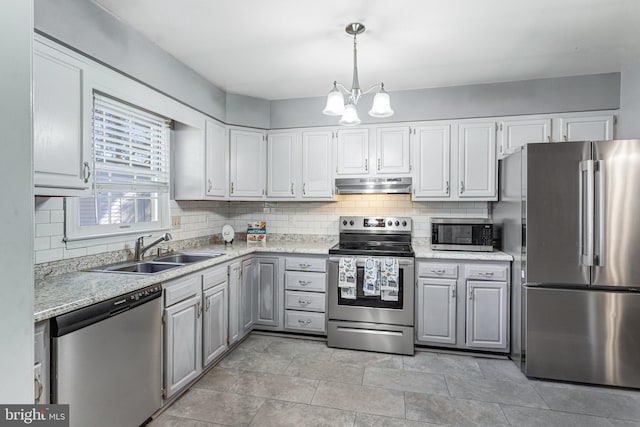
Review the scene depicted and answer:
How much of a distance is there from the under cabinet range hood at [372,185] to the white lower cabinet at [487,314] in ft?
3.73

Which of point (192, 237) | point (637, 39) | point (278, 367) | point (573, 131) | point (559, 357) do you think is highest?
point (637, 39)

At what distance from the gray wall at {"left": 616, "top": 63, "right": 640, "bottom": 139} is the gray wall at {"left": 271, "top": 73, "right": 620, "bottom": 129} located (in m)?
0.06

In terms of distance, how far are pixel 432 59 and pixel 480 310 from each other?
2235 millimetres

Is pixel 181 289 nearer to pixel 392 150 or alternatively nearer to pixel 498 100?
pixel 392 150

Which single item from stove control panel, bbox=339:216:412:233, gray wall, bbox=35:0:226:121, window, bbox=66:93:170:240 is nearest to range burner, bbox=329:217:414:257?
stove control panel, bbox=339:216:412:233

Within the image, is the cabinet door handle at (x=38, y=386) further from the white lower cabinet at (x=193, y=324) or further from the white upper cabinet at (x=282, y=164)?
the white upper cabinet at (x=282, y=164)

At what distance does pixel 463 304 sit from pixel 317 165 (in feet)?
6.66

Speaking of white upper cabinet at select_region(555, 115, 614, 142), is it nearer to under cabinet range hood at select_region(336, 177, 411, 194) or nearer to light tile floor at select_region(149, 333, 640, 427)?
under cabinet range hood at select_region(336, 177, 411, 194)

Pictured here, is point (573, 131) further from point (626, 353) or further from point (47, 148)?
point (47, 148)

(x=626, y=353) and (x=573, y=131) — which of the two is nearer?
(x=626, y=353)

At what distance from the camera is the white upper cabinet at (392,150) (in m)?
3.44

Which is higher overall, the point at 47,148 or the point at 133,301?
the point at 47,148

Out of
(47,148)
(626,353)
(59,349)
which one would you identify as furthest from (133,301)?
(626,353)

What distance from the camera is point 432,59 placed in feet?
9.02
